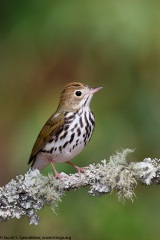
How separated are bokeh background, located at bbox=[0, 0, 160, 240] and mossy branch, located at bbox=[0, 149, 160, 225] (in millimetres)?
755

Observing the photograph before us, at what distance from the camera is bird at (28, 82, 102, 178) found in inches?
210

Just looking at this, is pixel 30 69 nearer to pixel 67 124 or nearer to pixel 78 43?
pixel 78 43

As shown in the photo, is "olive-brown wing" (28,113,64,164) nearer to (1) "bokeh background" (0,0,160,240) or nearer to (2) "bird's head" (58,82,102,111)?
(2) "bird's head" (58,82,102,111)

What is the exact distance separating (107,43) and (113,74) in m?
0.26

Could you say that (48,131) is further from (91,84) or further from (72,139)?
(91,84)

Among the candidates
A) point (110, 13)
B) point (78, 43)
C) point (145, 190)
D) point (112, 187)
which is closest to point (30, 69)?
point (78, 43)

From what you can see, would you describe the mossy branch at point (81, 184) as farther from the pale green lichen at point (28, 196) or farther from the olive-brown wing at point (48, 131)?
the olive-brown wing at point (48, 131)

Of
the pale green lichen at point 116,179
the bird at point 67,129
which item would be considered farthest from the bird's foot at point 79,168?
the pale green lichen at point 116,179

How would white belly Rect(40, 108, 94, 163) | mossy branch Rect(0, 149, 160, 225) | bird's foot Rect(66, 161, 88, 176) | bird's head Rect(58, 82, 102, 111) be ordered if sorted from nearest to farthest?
mossy branch Rect(0, 149, 160, 225) < bird's foot Rect(66, 161, 88, 176) < white belly Rect(40, 108, 94, 163) < bird's head Rect(58, 82, 102, 111)

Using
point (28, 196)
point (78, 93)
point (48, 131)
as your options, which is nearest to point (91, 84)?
point (78, 93)

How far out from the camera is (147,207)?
5516 mm

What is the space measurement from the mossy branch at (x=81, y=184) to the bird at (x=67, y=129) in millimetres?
470

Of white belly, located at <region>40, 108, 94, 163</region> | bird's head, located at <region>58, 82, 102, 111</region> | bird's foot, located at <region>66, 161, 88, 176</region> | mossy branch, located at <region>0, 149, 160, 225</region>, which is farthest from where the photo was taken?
bird's head, located at <region>58, 82, 102, 111</region>

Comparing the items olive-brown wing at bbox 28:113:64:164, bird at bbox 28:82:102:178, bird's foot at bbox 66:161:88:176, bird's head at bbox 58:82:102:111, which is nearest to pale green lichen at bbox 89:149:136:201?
bird's foot at bbox 66:161:88:176
